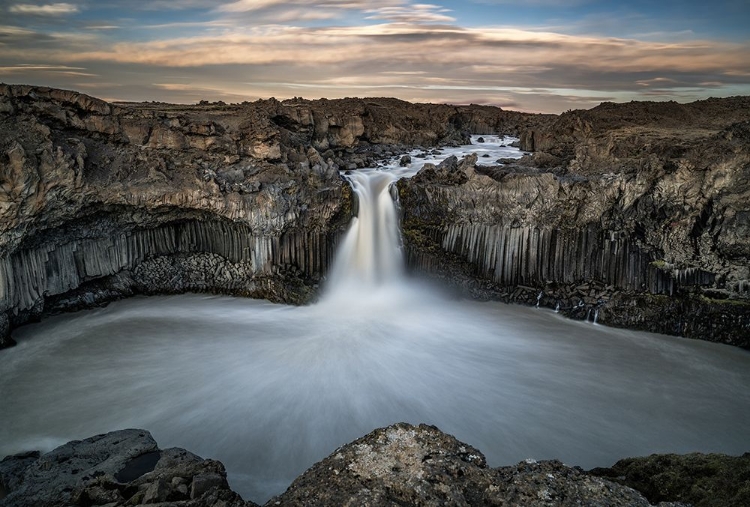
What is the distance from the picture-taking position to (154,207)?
11438mm

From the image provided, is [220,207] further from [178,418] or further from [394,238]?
[178,418]

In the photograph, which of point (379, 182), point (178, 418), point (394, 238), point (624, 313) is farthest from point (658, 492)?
point (379, 182)

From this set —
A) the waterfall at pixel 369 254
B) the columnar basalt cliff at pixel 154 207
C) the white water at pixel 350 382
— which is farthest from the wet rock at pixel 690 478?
the columnar basalt cliff at pixel 154 207

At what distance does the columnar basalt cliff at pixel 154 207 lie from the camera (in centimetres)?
999

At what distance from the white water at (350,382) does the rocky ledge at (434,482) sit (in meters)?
2.17

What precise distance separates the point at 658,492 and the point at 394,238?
937 cm

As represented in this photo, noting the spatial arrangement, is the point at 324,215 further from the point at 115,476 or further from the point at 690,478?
the point at 690,478

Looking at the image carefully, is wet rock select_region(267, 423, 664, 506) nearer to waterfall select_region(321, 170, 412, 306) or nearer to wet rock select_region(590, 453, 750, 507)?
wet rock select_region(590, 453, 750, 507)

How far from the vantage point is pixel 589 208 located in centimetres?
1179

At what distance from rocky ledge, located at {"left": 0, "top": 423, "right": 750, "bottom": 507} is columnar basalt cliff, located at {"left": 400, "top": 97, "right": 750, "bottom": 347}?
23.3ft

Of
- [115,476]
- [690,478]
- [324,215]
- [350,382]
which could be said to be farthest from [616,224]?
[115,476]

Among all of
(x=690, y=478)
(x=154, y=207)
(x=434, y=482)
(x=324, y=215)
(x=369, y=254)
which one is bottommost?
(x=690, y=478)

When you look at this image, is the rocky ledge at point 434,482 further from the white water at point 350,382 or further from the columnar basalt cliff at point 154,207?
the columnar basalt cliff at point 154,207

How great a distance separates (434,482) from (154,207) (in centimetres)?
980
